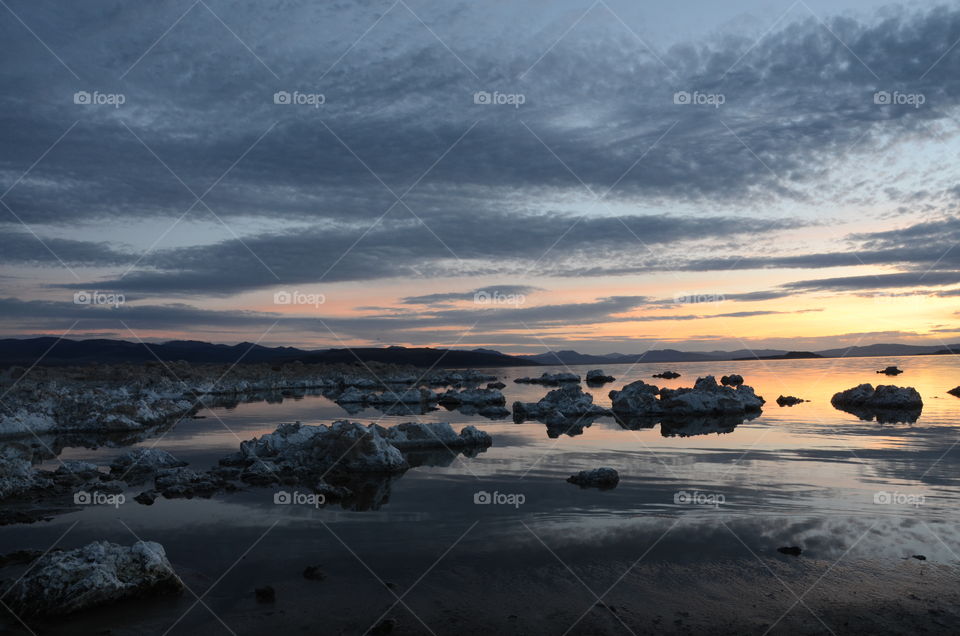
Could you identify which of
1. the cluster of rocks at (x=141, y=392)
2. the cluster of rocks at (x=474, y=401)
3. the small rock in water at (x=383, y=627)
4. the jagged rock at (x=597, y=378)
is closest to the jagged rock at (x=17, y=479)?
the small rock in water at (x=383, y=627)

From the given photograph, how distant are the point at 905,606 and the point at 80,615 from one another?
35.5 ft

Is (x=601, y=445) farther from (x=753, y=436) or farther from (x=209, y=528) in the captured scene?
(x=209, y=528)

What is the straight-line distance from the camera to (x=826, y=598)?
28.6 ft

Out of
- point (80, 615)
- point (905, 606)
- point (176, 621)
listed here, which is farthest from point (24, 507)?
point (905, 606)

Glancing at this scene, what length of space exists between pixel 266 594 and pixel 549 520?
5980 mm

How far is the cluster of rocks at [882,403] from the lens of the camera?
109ft

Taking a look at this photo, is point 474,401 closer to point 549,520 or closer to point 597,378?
point 549,520

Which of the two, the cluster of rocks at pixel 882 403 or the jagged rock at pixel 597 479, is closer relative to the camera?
the jagged rock at pixel 597 479

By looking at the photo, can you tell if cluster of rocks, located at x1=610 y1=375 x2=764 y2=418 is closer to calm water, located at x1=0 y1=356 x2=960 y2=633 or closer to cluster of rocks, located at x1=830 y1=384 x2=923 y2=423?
cluster of rocks, located at x1=830 y1=384 x2=923 y2=423
